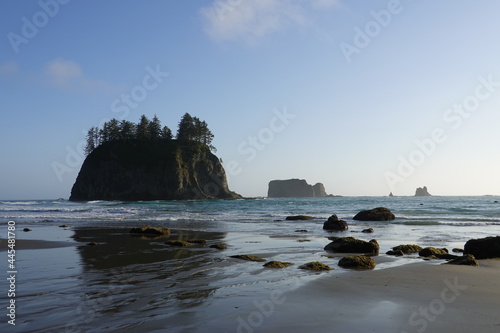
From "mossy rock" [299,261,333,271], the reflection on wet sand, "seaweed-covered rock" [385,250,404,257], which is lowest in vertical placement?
"seaweed-covered rock" [385,250,404,257]

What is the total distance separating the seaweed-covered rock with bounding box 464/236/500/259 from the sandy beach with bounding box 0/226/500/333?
1.12m

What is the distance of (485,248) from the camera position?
1260 centimetres

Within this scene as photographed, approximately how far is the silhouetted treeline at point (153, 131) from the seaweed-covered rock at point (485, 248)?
345 feet

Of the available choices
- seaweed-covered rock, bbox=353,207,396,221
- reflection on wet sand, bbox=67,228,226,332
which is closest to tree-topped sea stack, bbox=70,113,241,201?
seaweed-covered rock, bbox=353,207,396,221

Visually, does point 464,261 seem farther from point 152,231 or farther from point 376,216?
point 376,216

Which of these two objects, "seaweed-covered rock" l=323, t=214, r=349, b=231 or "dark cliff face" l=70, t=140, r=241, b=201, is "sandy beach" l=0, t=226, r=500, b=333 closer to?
"seaweed-covered rock" l=323, t=214, r=349, b=231

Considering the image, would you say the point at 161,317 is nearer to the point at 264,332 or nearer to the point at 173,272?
the point at 264,332

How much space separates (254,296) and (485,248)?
32.7 feet

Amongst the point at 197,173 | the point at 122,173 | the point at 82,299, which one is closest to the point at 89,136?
the point at 122,173

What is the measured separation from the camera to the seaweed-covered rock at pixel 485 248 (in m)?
12.5

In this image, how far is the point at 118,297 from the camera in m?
6.96

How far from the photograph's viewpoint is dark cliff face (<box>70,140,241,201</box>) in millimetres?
97625

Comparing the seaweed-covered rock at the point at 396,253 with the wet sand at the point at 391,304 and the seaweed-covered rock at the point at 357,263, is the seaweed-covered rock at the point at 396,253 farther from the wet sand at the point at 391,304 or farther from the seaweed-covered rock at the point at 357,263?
the wet sand at the point at 391,304

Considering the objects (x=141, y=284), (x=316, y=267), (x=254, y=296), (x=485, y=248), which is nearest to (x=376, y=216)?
(x=485, y=248)
